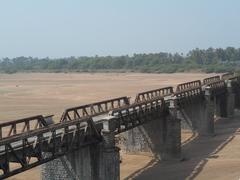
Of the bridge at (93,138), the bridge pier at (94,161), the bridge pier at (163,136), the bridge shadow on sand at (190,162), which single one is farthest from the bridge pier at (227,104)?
the bridge pier at (94,161)

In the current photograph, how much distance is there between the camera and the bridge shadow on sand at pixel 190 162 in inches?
1128

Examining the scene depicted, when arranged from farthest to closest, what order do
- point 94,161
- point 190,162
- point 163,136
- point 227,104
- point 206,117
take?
point 227,104 → point 206,117 → point 163,136 → point 190,162 → point 94,161

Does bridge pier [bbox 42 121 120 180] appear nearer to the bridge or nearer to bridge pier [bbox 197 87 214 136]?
the bridge

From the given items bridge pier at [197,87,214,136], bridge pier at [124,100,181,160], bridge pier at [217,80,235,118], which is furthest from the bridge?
bridge pier at [217,80,235,118]

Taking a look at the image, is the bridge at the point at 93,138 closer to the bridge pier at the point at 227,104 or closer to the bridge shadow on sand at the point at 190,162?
the bridge shadow on sand at the point at 190,162

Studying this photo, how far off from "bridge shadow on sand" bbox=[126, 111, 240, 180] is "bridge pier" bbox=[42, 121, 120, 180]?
19.8ft

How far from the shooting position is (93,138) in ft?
74.1

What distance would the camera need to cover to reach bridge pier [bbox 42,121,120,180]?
74.5 ft

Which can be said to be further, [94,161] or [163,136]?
[163,136]

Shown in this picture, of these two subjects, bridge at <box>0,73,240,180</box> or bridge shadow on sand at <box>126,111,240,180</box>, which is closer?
bridge at <box>0,73,240,180</box>

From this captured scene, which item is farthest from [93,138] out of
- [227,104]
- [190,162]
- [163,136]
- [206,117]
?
[227,104]

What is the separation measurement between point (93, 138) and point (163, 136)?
37.2ft

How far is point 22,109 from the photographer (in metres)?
69.8

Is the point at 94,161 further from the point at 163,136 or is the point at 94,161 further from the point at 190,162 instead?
the point at 163,136
